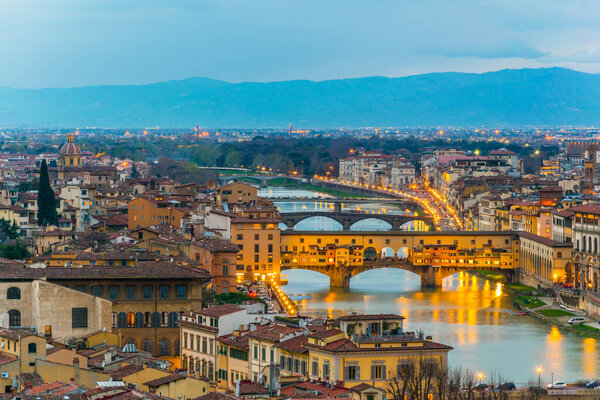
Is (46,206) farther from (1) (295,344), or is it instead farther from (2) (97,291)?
(1) (295,344)

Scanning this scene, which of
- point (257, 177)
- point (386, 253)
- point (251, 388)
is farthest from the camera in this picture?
point (257, 177)

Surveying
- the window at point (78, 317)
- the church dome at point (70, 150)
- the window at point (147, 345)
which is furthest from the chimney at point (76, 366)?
the church dome at point (70, 150)

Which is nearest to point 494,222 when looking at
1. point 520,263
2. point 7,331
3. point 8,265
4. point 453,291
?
point 520,263

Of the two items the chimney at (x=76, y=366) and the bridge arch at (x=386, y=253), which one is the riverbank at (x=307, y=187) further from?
the chimney at (x=76, y=366)

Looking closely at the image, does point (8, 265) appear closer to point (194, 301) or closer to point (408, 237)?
point (194, 301)

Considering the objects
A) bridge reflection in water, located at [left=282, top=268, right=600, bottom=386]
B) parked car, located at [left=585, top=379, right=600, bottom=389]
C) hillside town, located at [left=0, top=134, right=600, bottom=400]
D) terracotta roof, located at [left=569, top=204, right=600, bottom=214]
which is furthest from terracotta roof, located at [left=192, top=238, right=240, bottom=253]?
parked car, located at [left=585, top=379, right=600, bottom=389]

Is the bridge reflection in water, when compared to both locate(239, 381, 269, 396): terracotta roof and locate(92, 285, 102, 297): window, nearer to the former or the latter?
locate(92, 285, 102, 297): window

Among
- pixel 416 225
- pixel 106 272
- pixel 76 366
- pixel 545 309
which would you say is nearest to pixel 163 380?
pixel 76 366
